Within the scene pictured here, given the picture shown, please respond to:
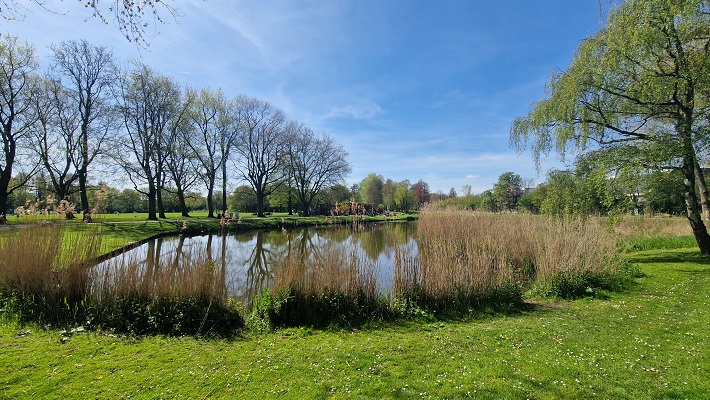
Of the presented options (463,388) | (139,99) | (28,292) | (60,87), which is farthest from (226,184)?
(463,388)

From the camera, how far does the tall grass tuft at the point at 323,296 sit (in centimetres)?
546

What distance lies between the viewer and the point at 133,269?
17.2ft

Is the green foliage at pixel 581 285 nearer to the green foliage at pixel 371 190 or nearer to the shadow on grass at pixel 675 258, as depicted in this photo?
the shadow on grass at pixel 675 258

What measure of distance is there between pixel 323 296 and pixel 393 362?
2215 mm

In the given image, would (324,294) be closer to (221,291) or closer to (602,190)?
(221,291)

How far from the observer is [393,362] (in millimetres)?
3693

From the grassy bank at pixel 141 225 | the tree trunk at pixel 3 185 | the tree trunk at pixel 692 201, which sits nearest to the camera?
the grassy bank at pixel 141 225

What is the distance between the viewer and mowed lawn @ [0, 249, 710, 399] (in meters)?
2.97

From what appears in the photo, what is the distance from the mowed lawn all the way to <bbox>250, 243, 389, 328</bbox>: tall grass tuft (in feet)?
1.68

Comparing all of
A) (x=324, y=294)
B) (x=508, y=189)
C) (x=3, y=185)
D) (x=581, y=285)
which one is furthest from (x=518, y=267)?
(x=508, y=189)

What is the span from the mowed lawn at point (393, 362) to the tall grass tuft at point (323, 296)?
0.51 meters

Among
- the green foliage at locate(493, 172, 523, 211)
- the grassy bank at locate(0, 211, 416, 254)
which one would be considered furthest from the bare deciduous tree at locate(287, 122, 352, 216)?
the green foliage at locate(493, 172, 523, 211)

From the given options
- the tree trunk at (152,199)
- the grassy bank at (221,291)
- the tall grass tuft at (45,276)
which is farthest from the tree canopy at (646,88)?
the tree trunk at (152,199)

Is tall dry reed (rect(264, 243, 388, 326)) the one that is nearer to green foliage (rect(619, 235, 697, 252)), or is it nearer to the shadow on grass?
the shadow on grass
